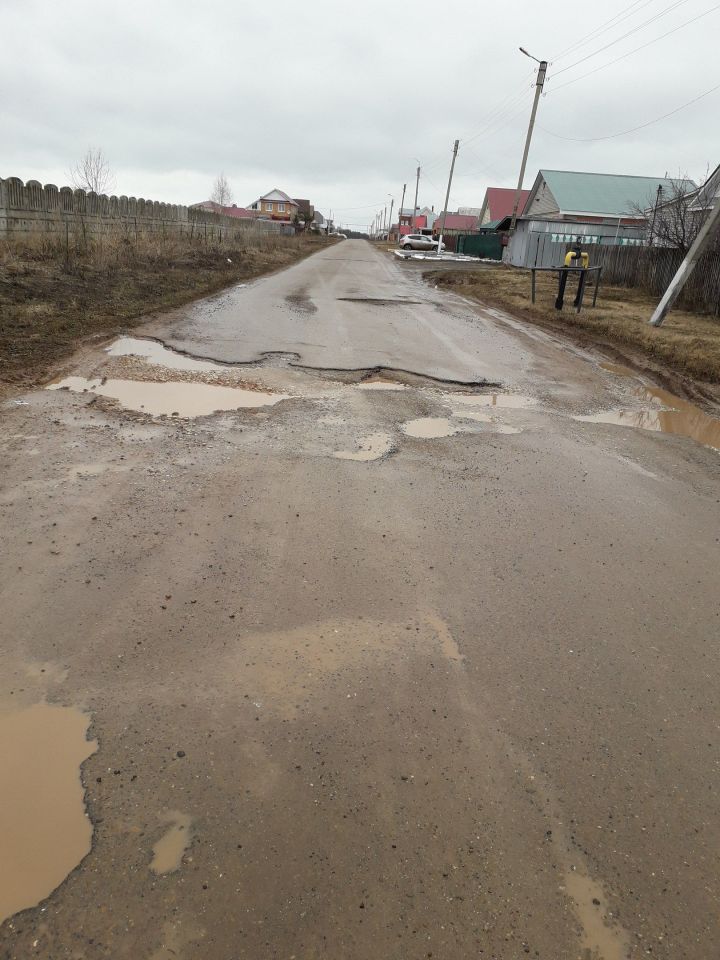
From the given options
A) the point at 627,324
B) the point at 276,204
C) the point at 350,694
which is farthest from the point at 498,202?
the point at 350,694

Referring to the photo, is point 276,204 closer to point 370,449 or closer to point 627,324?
point 627,324

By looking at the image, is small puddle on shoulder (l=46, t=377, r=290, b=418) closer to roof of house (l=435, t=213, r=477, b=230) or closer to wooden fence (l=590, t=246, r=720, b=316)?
wooden fence (l=590, t=246, r=720, b=316)

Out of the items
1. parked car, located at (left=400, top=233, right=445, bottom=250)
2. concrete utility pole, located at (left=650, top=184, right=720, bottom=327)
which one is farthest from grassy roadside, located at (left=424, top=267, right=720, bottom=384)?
parked car, located at (left=400, top=233, right=445, bottom=250)

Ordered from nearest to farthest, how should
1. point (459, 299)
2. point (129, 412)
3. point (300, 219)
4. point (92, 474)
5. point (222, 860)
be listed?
point (222, 860), point (92, 474), point (129, 412), point (459, 299), point (300, 219)

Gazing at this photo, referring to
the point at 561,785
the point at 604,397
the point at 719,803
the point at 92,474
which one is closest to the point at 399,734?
the point at 561,785

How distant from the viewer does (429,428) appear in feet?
19.4

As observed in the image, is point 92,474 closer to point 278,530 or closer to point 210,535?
point 210,535

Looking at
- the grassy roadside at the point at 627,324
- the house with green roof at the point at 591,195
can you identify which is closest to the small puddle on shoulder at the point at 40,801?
the grassy roadside at the point at 627,324

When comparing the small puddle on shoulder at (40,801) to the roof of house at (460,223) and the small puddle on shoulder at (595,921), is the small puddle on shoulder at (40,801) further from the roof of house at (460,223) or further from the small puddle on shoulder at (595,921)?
the roof of house at (460,223)

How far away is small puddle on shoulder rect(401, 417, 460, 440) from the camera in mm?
5723

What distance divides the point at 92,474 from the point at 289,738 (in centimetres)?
281

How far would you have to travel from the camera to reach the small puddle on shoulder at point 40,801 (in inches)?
71.7

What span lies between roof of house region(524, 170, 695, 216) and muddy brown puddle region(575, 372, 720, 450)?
3660cm

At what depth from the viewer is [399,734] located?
7.90 ft
